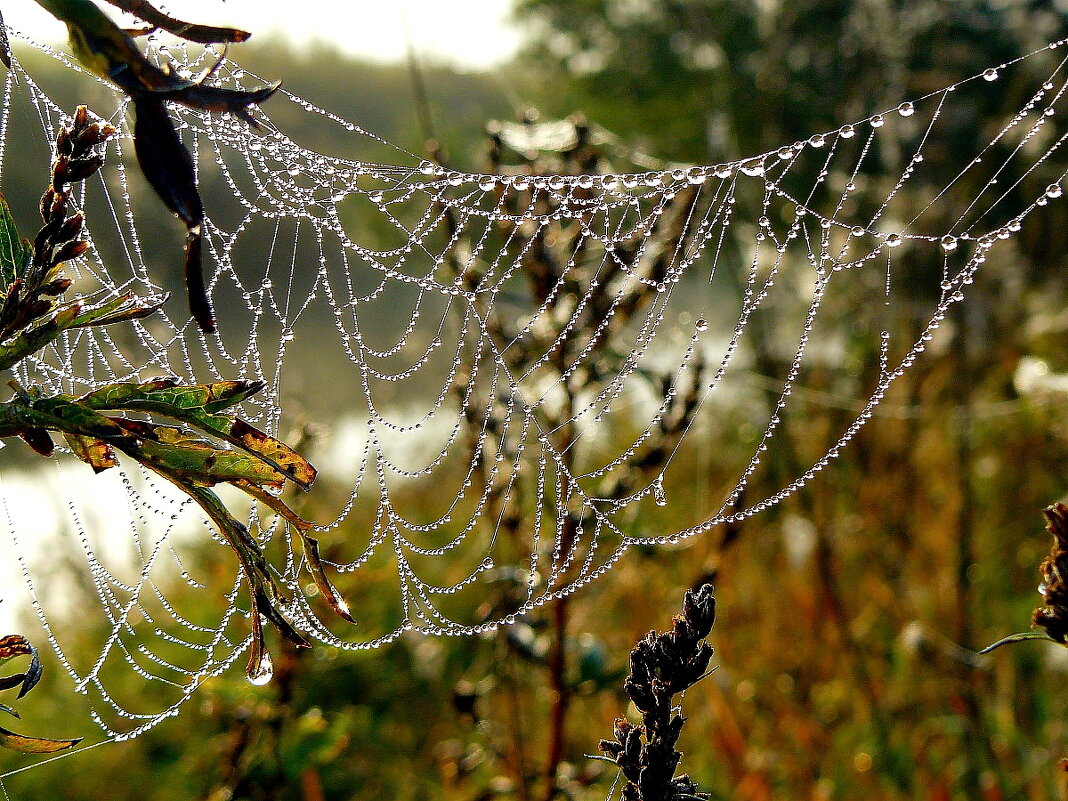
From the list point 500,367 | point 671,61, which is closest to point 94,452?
point 500,367

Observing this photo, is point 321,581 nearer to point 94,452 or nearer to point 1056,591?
point 94,452

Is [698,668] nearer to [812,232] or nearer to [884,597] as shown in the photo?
[884,597]

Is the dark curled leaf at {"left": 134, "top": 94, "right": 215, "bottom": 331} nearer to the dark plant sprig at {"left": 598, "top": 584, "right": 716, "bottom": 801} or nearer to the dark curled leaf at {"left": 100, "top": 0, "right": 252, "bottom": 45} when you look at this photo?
the dark curled leaf at {"left": 100, "top": 0, "right": 252, "bottom": 45}

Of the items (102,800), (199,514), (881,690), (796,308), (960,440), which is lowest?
(102,800)

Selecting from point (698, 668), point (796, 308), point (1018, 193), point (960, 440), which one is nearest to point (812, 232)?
point (1018, 193)

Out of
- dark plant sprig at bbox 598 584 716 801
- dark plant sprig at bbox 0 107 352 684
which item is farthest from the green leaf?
dark plant sprig at bbox 598 584 716 801

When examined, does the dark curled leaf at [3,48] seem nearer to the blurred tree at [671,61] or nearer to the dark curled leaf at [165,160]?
the dark curled leaf at [165,160]

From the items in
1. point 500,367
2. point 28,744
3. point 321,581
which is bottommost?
point 28,744
